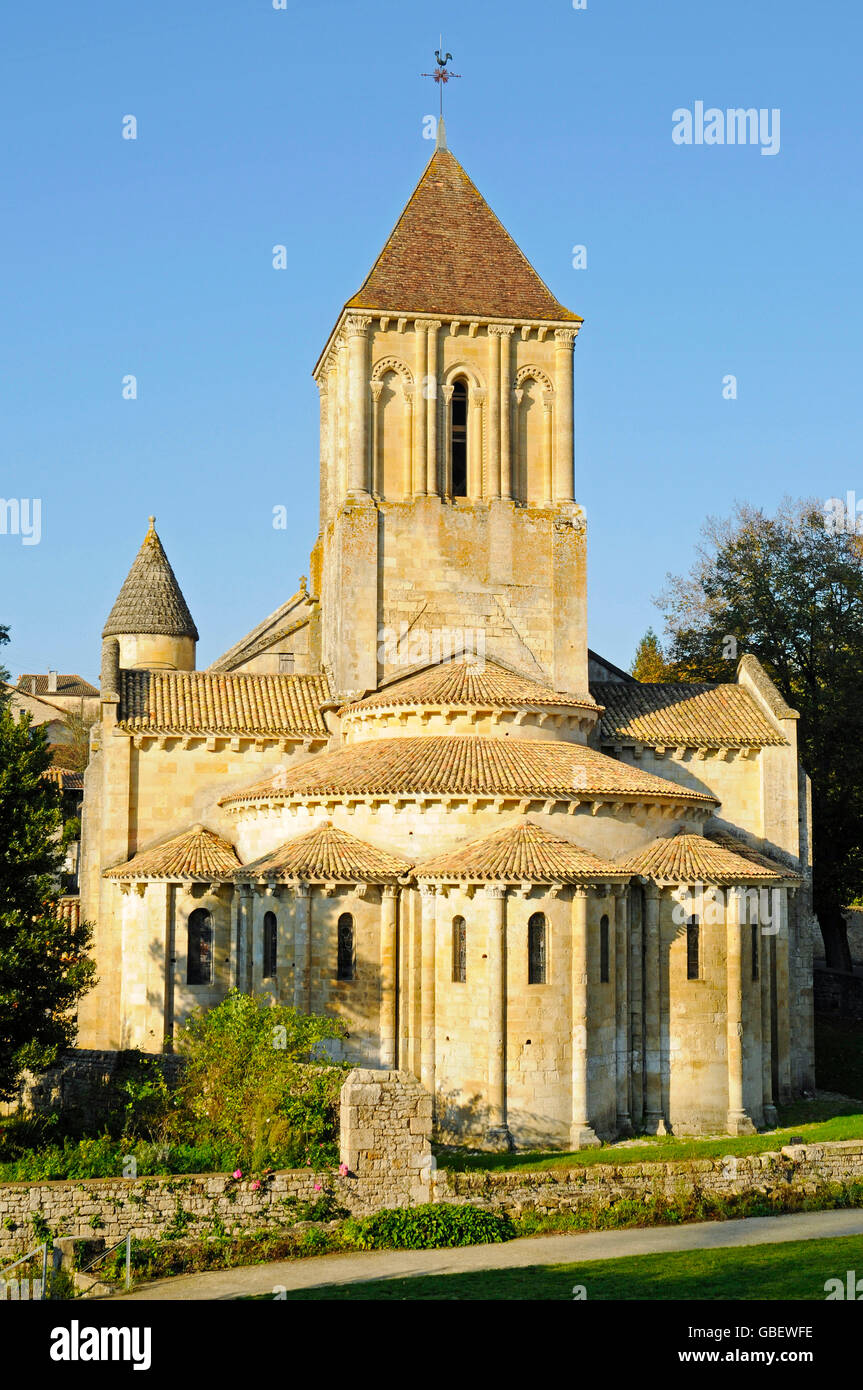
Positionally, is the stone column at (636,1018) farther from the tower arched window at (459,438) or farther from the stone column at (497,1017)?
the tower arched window at (459,438)

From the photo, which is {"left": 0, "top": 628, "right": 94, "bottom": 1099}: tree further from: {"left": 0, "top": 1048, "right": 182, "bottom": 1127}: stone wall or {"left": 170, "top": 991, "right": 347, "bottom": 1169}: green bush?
{"left": 170, "top": 991, "right": 347, "bottom": 1169}: green bush

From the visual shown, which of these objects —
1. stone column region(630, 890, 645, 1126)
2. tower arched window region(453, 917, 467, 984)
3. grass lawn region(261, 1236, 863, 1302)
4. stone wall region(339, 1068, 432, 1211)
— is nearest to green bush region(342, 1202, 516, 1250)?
stone wall region(339, 1068, 432, 1211)

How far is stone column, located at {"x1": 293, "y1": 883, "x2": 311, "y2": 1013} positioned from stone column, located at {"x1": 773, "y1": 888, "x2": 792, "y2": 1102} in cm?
1180

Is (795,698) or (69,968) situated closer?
(69,968)

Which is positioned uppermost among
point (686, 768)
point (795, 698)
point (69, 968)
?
point (795, 698)

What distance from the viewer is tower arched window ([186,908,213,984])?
33875 mm

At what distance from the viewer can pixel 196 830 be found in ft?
117

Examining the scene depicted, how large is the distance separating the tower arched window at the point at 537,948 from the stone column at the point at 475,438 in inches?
561
